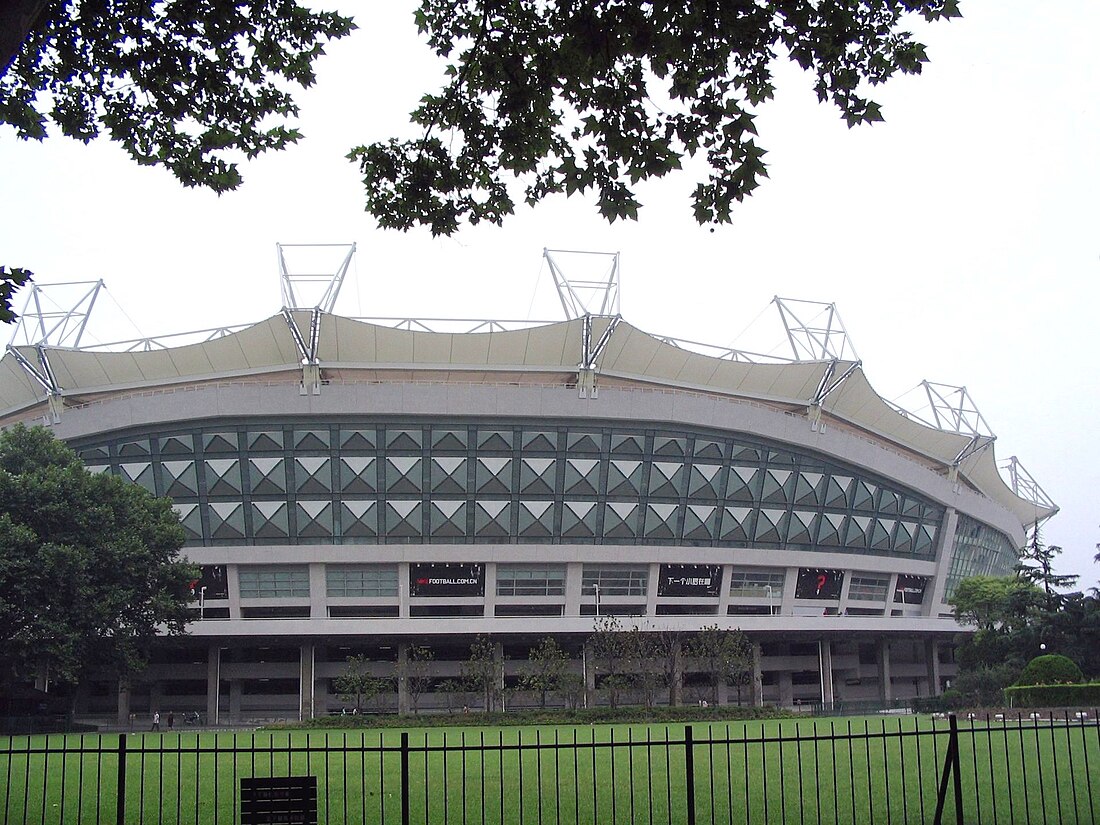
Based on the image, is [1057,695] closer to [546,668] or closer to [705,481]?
[705,481]

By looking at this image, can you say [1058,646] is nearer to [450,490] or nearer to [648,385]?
[648,385]

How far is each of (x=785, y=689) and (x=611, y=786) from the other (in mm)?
48943

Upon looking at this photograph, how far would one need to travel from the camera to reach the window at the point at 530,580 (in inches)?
2099

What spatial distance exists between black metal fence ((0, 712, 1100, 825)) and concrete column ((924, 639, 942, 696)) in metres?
47.7

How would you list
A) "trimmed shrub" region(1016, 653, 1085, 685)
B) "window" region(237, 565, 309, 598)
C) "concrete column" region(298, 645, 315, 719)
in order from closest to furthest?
1. "trimmed shrub" region(1016, 653, 1085, 685)
2. "window" region(237, 565, 309, 598)
3. "concrete column" region(298, 645, 315, 719)

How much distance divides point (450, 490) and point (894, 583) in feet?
94.2

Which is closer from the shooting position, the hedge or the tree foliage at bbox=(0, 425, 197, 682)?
the hedge

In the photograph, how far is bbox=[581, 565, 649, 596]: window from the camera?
54062 millimetres

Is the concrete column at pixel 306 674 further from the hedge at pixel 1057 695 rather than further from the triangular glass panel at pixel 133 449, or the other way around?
the hedge at pixel 1057 695

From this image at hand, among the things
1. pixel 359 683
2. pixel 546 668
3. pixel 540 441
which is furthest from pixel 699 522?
pixel 359 683

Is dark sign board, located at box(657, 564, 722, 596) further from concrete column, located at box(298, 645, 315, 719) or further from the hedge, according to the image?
the hedge

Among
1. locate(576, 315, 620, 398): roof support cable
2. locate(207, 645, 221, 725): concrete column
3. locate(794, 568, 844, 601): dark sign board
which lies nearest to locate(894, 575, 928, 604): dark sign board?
locate(794, 568, 844, 601): dark sign board

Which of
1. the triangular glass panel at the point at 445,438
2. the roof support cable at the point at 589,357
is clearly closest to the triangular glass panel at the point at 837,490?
the roof support cable at the point at 589,357

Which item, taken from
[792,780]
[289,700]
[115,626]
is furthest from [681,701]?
[792,780]
